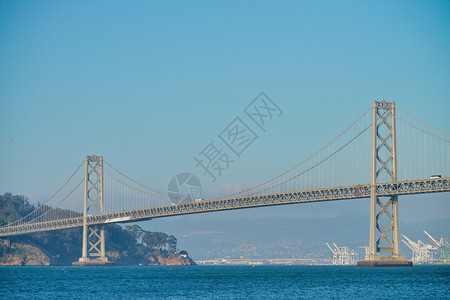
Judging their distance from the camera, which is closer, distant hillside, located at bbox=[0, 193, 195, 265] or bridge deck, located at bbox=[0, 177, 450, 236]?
bridge deck, located at bbox=[0, 177, 450, 236]

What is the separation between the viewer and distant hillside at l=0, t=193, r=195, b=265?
469 ft

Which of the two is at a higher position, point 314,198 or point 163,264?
point 314,198

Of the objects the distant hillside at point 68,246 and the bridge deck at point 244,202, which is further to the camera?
the distant hillside at point 68,246

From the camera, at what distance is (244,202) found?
326 feet

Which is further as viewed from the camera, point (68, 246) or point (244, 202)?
point (68, 246)

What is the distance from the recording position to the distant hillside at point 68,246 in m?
143

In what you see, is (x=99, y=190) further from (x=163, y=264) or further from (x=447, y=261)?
(x=447, y=261)

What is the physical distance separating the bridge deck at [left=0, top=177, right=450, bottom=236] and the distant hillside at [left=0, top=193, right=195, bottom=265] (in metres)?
4.97

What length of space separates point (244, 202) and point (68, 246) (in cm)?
6734

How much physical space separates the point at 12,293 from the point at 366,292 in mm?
24135

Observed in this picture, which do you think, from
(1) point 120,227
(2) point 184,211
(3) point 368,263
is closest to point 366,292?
(3) point 368,263

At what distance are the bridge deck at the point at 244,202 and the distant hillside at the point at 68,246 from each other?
16.3ft

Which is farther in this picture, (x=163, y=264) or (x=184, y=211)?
(x=163, y=264)

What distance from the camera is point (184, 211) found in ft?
348
